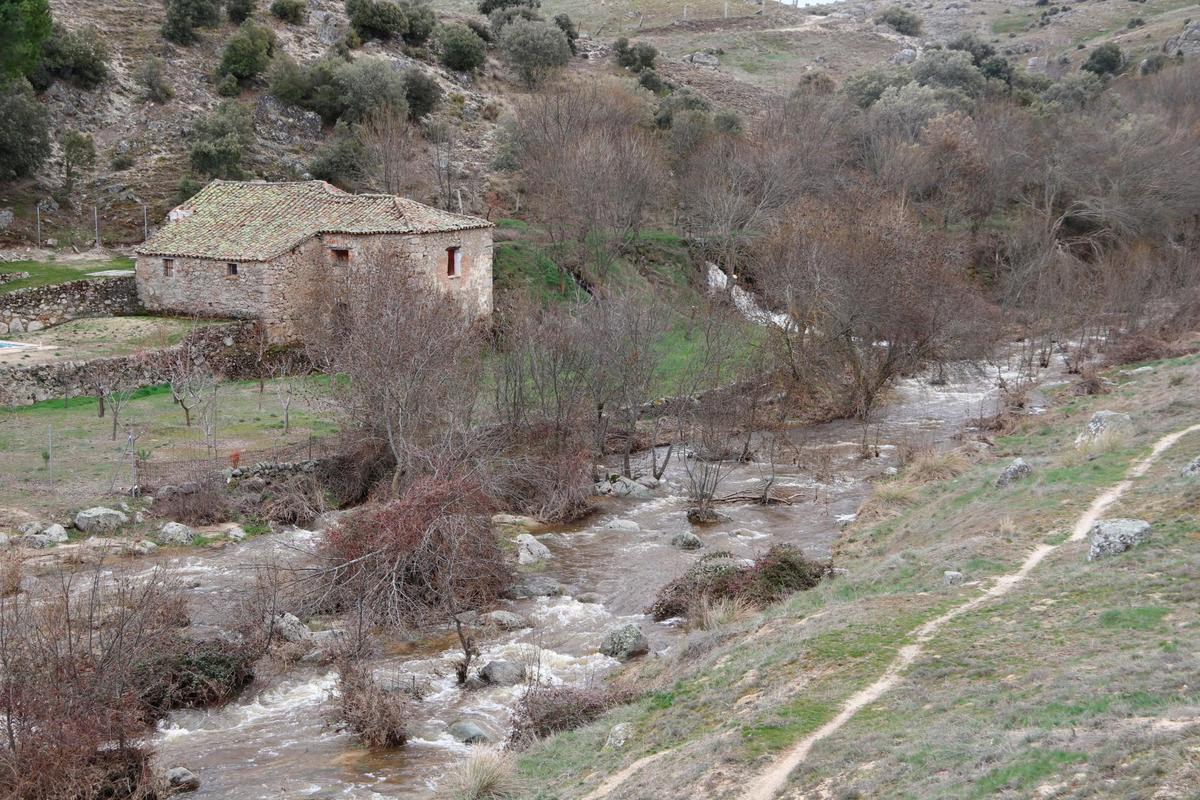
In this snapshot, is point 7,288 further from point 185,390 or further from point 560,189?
point 560,189

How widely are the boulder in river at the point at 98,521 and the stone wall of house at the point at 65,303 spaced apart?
14.3 metres

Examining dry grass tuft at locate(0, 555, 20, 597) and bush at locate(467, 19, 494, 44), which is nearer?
dry grass tuft at locate(0, 555, 20, 597)

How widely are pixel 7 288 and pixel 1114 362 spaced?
3701cm

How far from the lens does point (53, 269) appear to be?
36906 millimetres

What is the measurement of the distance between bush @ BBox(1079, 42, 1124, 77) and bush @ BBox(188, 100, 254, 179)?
67.9m

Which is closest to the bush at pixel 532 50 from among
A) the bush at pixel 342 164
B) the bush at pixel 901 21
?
the bush at pixel 342 164

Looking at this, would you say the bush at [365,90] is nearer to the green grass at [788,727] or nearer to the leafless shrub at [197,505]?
the leafless shrub at [197,505]

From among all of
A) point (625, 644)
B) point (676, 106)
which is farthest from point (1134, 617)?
point (676, 106)

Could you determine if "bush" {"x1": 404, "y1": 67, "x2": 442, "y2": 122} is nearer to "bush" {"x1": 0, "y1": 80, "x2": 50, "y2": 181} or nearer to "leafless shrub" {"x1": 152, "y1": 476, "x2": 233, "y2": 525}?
"bush" {"x1": 0, "y1": 80, "x2": 50, "y2": 181}

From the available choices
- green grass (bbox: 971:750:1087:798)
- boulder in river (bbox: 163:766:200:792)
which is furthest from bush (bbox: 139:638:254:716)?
green grass (bbox: 971:750:1087:798)

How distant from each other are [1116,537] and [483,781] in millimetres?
8748

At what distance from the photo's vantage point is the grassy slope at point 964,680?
353 inches

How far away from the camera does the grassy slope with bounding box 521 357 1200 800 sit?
8.98 meters

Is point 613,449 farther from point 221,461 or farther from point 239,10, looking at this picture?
point 239,10
